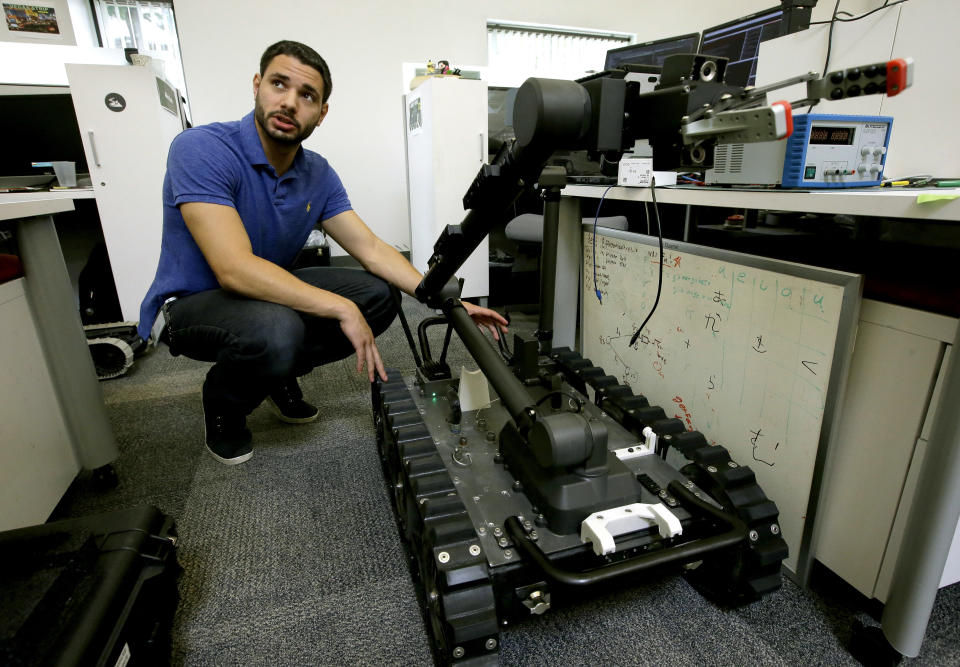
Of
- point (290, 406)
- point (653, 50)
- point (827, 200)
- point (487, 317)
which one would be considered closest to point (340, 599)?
A: point (487, 317)

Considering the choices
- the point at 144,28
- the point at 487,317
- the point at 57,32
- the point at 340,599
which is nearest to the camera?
the point at 340,599

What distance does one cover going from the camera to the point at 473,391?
1.15 metres

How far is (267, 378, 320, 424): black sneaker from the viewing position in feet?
5.20

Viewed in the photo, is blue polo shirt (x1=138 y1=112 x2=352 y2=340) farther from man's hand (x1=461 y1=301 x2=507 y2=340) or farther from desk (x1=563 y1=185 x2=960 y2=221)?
desk (x1=563 y1=185 x2=960 y2=221)

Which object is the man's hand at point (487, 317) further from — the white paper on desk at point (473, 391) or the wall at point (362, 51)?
the wall at point (362, 51)

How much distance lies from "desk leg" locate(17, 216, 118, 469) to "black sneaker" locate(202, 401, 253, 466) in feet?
0.75

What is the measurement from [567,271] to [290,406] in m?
1.00

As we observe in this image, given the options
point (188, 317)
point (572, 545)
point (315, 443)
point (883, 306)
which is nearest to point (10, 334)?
point (188, 317)

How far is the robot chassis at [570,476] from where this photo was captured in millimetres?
599

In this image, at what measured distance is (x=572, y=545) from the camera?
0.75 metres

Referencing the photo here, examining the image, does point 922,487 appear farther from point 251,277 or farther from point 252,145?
point 252,145

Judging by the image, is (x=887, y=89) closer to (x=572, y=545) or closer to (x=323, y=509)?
(x=572, y=545)

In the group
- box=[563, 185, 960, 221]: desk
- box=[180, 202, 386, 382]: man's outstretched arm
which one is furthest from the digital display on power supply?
box=[180, 202, 386, 382]: man's outstretched arm

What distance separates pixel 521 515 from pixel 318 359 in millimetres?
798
